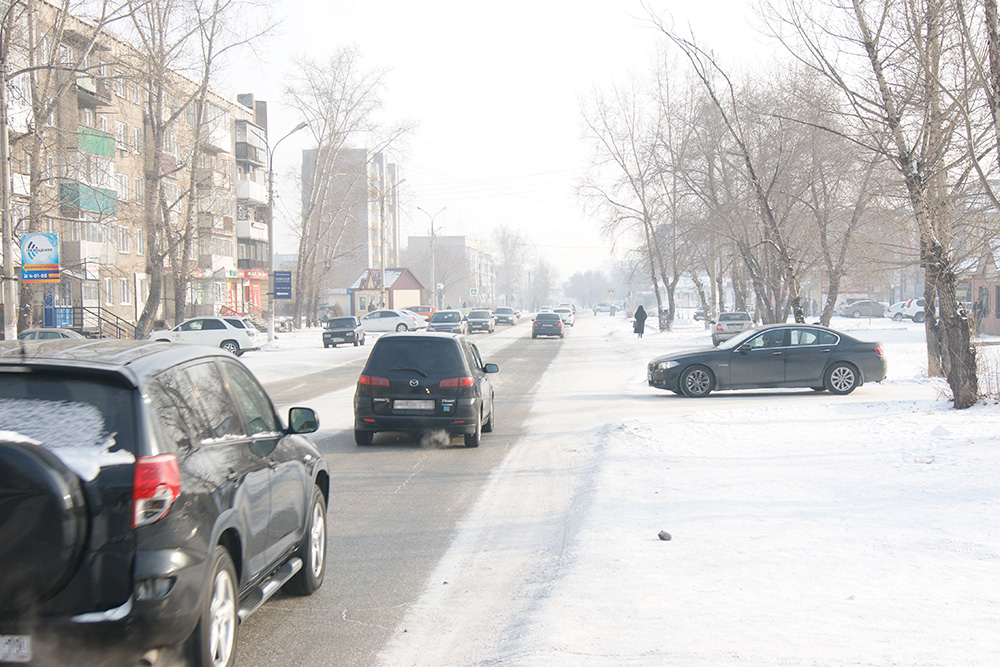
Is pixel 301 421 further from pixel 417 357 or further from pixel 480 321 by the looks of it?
pixel 480 321

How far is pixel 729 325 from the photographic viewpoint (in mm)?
40625

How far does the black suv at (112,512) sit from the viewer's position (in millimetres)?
3395

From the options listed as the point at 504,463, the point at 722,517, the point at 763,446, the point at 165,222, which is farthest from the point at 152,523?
the point at 165,222

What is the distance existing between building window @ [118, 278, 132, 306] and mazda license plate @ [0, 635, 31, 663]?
5142cm

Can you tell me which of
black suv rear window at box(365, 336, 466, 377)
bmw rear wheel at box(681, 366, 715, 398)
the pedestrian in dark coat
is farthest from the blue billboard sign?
black suv rear window at box(365, 336, 466, 377)

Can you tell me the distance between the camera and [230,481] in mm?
4258

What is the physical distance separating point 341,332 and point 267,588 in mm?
38287

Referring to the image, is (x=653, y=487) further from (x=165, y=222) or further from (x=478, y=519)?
(x=165, y=222)

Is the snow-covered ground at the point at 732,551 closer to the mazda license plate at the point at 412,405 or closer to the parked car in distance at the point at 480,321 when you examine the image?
the mazda license plate at the point at 412,405

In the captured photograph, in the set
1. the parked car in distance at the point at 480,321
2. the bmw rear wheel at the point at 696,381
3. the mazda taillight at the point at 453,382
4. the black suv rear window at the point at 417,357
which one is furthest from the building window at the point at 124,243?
the mazda taillight at the point at 453,382

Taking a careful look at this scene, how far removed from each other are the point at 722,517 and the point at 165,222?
115ft

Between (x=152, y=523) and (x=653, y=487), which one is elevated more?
(x=152, y=523)

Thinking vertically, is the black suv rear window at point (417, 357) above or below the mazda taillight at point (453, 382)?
above

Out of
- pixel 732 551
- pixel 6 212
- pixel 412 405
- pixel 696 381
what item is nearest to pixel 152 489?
pixel 732 551
